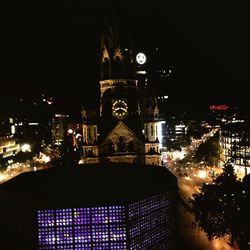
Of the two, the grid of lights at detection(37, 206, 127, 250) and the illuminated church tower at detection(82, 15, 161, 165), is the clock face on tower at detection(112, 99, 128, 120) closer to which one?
the illuminated church tower at detection(82, 15, 161, 165)

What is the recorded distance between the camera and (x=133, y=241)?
19.0 meters

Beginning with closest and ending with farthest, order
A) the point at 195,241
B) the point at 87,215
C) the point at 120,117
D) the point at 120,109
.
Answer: the point at 87,215 < the point at 195,241 < the point at 120,117 < the point at 120,109

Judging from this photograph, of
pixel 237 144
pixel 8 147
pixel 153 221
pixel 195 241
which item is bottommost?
pixel 195 241

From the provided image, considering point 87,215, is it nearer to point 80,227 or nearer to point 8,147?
point 80,227

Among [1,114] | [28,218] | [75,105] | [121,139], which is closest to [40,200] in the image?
[28,218]

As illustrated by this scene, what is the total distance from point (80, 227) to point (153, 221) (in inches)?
148

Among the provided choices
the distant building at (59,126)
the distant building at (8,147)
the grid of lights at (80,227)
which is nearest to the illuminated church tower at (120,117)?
the distant building at (8,147)

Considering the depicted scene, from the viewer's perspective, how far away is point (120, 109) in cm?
5634

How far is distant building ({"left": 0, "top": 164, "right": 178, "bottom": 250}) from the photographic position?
60.7 feet

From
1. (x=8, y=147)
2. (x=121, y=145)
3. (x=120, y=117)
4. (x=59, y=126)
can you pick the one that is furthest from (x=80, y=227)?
(x=59, y=126)

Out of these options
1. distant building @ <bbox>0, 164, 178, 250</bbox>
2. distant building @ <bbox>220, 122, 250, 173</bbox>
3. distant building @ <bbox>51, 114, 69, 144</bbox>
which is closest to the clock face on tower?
distant building @ <bbox>220, 122, 250, 173</bbox>

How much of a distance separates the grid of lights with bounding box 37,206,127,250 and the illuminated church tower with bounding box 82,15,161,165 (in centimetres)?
3514

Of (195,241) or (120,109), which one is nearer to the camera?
(195,241)

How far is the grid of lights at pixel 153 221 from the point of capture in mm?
19062
